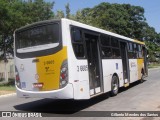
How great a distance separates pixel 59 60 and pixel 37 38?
135cm

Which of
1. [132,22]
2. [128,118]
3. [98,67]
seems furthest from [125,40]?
[132,22]

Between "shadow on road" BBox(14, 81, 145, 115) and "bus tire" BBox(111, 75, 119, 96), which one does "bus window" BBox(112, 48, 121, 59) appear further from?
"shadow on road" BBox(14, 81, 145, 115)

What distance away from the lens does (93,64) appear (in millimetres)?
13211

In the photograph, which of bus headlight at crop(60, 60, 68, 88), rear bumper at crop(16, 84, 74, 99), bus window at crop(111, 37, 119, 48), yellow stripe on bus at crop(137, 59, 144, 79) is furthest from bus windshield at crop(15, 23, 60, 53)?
yellow stripe on bus at crop(137, 59, 144, 79)

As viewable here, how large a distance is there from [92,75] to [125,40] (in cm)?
583

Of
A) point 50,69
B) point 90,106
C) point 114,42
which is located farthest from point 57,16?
point 50,69

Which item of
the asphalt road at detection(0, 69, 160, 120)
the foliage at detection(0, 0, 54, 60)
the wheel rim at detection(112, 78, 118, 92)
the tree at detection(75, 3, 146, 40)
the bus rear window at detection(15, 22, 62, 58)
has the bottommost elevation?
the asphalt road at detection(0, 69, 160, 120)

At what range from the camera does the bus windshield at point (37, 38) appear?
36.8 ft

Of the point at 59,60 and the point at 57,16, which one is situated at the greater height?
the point at 57,16

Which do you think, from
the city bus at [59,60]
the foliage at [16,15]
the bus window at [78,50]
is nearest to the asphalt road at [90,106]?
the city bus at [59,60]

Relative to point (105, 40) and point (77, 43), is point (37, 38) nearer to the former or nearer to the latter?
point (77, 43)

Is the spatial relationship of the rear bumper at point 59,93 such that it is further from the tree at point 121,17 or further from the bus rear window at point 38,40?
the tree at point 121,17

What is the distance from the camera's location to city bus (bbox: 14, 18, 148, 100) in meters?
10.9

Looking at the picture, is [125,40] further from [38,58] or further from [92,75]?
[38,58]
